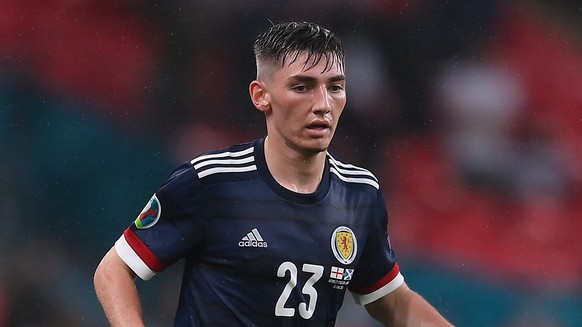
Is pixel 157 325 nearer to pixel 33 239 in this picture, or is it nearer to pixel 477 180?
pixel 33 239

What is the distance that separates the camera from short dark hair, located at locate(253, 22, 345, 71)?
9.75ft

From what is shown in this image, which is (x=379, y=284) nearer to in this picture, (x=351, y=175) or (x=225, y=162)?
(x=351, y=175)

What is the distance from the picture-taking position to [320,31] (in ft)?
10.0

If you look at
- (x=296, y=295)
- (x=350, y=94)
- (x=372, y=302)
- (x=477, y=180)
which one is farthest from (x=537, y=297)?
(x=296, y=295)

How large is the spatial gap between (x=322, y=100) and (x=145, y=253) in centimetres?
68

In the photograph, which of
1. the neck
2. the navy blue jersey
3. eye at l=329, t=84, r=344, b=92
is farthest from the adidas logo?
eye at l=329, t=84, r=344, b=92

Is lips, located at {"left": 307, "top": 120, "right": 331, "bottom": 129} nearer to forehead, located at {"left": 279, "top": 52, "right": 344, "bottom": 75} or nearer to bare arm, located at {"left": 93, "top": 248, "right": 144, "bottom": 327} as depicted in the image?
forehead, located at {"left": 279, "top": 52, "right": 344, "bottom": 75}

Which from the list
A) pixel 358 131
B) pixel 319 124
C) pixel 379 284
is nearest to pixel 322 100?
pixel 319 124

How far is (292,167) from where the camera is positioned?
304cm

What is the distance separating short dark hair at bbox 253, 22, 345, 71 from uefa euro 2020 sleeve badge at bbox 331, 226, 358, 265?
501 millimetres

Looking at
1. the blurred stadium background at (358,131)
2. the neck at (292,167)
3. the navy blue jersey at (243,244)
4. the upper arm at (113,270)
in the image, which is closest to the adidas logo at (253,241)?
the navy blue jersey at (243,244)

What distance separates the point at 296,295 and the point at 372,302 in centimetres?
44

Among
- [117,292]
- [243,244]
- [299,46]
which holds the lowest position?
[117,292]

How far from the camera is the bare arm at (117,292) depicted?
2797 mm
